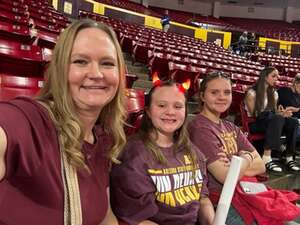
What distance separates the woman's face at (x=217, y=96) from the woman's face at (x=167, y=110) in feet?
1.61

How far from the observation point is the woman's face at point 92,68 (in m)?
1.01

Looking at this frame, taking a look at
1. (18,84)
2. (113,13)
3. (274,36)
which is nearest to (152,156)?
(18,84)

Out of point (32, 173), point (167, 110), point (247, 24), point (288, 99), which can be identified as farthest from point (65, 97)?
point (247, 24)

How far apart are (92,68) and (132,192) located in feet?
2.04

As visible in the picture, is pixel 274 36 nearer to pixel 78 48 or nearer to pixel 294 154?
pixel 294 154

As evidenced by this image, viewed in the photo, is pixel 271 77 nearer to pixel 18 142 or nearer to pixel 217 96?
pixel 217 96

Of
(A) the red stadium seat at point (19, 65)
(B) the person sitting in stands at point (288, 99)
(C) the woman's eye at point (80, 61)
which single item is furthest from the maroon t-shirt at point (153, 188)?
(B) the person sitting in stands at point (288, 99)

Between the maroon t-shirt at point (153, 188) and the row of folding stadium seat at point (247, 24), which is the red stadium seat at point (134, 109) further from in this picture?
the row of folding stadium seat at point (247, 24)

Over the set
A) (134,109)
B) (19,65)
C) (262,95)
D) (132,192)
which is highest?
(19,65)

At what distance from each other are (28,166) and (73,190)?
0.16 m

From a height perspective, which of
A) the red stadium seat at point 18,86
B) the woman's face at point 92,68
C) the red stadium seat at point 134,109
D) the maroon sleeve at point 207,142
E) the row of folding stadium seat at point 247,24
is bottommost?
the maroon sleeve at point 207,142

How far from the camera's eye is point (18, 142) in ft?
2.57

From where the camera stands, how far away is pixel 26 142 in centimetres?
81

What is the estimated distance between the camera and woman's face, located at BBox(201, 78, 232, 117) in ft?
7.08
